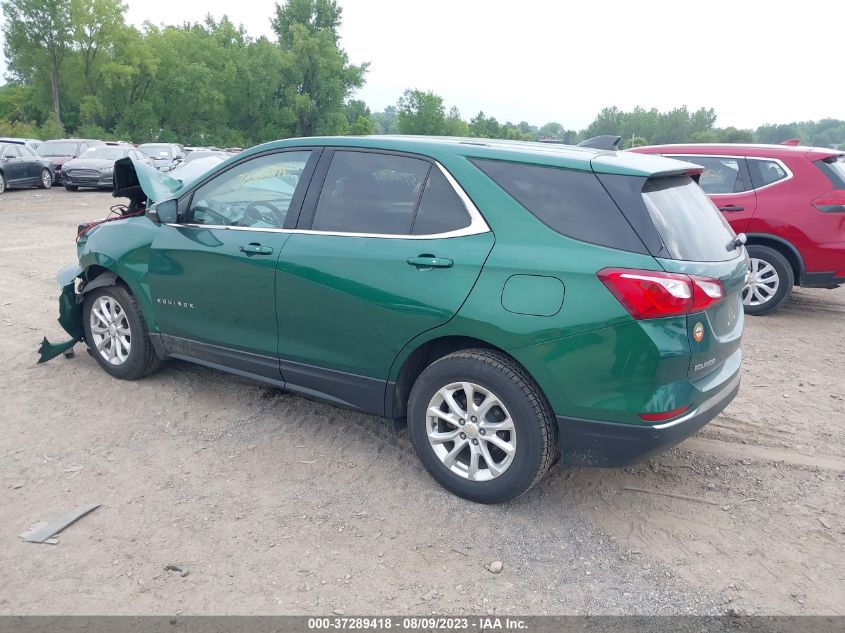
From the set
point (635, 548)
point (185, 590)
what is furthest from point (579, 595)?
point (185, 590)

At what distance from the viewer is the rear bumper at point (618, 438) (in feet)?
11.0

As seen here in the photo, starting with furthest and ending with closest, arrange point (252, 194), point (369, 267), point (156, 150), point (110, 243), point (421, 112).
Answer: point (421, 112)
point (156, 150)
point (110, 243)
point (252, 194)
point (369, 267)

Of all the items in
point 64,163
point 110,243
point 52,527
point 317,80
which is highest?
point 317,80

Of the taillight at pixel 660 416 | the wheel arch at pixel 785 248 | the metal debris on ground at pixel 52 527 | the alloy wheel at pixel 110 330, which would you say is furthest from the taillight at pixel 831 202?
the metal debris on ground at pixel 52 527

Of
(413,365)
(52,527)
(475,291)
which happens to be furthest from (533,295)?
(52,527)

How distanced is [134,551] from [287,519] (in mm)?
703

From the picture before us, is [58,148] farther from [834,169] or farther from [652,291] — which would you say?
[652,291]

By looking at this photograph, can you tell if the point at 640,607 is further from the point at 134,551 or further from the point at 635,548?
the point at 134,551

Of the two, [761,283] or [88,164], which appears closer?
[761,283]

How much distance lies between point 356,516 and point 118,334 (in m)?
2.62

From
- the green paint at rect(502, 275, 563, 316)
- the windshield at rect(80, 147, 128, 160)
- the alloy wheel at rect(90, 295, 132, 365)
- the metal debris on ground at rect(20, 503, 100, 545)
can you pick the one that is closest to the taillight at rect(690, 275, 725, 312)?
the green paint at rect(502, 275, 563, 316)

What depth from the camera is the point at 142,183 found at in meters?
5.30

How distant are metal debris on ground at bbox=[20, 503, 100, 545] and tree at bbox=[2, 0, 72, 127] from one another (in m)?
54.1

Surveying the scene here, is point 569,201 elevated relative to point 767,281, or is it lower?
elevated
